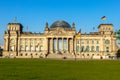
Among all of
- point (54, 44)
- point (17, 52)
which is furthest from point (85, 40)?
point (17, 52)

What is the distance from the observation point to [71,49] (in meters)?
153

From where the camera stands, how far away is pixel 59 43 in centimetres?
15312

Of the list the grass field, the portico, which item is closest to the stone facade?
the portico

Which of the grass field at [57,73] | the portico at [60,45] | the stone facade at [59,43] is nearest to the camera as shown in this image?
the grass field at [57,73]

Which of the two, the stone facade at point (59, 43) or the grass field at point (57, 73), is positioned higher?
the stone facade at point (59, 43)

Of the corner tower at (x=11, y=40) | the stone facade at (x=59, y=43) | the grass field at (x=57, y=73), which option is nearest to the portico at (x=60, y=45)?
the stone facade at (x=59, y=43)

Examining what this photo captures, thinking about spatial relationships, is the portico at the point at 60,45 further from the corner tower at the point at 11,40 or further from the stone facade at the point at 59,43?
the corner tower at the point at 11,40

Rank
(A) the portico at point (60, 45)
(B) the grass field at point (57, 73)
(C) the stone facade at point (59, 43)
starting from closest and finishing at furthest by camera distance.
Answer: (B) the grass field at point (57, 73) → (A) the portico at point (60, 45) → (C) the stone facade at point (59, 43)

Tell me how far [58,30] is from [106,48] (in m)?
33.6

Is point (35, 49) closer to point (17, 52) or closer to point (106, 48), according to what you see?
point (17, 52)

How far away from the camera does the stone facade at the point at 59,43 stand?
152000mm

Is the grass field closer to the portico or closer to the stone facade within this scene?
the portico

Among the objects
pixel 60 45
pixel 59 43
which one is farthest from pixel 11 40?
pixel 60 45

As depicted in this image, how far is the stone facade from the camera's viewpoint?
499ft
